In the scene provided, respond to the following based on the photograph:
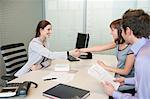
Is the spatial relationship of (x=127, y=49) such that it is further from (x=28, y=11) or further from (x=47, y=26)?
(x=28, y=11)

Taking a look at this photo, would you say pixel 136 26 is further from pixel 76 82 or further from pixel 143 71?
pixel 76 82

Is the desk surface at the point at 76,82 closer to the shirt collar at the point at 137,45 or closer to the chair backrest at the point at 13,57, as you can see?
the shirt collar at the point at 137,45

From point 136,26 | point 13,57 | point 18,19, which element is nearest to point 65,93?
point 136,26

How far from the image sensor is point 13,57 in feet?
10.8

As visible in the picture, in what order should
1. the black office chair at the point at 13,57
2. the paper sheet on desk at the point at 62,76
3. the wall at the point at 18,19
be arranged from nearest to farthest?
the paper sheet on desk at the point at 62,76, the black office chair at the point at 13,57, the wall at the point at 18,19

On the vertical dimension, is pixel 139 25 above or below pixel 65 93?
above

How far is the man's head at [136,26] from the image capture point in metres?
1.74

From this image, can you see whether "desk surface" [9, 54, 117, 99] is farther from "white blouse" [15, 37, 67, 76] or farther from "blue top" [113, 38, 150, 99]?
"blue top" [113, 38, 150, 99]

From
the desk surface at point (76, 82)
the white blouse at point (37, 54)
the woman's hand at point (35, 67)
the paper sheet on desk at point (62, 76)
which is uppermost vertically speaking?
the white blouse at point (37, 54)

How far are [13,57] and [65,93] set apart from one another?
158 centimetres

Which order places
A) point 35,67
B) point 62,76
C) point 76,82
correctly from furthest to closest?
1. point 35,67
2. point 62,76
3. point 76,82

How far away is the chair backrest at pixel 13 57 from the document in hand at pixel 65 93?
132 centimetres

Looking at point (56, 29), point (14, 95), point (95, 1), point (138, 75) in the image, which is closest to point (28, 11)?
point (56, 29)

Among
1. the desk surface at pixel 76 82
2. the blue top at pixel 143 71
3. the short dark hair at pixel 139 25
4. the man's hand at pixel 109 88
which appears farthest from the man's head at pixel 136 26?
the desk surface at pixel 76 82
